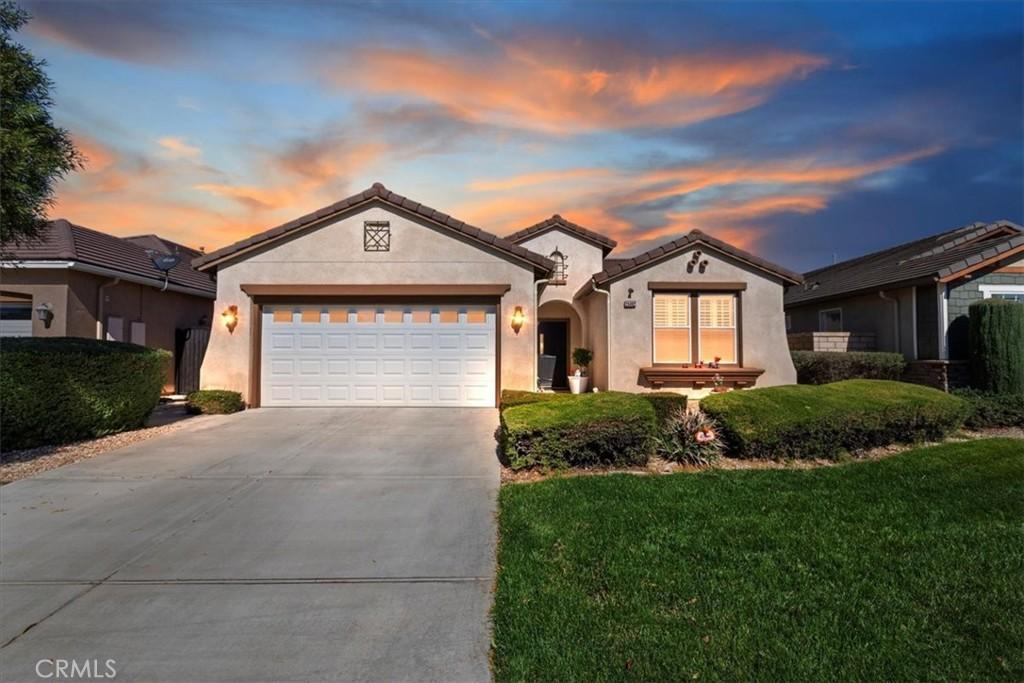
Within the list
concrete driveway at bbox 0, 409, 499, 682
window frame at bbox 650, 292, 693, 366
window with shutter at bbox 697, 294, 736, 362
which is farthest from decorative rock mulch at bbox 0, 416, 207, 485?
window with shutter at bbox 697, 294, 736, 362

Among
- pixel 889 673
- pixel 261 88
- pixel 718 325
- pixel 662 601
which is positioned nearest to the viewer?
pixel 889 673

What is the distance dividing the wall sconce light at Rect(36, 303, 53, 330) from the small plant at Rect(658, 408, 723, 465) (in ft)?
46.1

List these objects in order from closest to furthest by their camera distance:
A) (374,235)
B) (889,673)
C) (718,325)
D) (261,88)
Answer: (889,673) < (261,88) < (374,235) < (718,325)

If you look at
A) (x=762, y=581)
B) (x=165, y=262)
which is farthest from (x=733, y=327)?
(x=165, y=262)

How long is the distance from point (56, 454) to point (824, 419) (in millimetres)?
10801

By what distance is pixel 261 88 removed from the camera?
29.6 feet

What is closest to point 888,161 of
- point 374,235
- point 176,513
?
point 374,235

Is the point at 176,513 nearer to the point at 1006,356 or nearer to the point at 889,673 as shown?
the point at 889,673

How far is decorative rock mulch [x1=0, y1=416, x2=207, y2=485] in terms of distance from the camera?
6.50 m

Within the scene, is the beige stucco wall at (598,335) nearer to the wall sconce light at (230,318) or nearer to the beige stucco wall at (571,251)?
the beige stucco wall at (571,251)

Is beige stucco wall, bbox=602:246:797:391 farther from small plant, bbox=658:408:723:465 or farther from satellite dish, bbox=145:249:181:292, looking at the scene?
satellite dish, bbox=145:249:181:292

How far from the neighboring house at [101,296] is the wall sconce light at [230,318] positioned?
337 cm

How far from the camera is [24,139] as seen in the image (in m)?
6.17

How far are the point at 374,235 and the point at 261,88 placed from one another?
3.63 m
